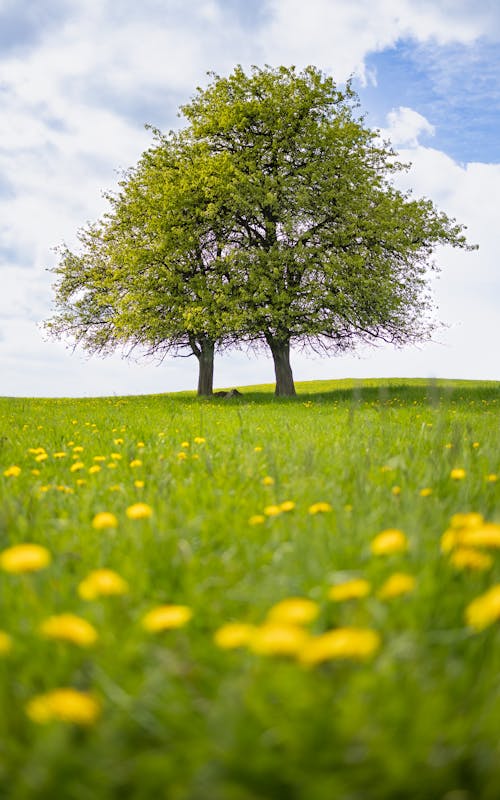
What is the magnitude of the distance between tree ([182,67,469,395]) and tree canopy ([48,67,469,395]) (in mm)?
48

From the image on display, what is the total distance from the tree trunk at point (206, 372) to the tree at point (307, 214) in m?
4.05

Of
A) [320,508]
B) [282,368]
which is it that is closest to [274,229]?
[282,368]

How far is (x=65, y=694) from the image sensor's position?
50.6 inches

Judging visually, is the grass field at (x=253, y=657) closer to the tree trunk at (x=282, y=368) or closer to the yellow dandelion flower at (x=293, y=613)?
the yellow dandelion flower at (x=293, y=613)

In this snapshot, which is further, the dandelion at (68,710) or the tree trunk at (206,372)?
the tree trunk at (206,372)

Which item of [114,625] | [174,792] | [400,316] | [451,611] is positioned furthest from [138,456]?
[400,316]

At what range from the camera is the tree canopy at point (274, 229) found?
57.5 feet

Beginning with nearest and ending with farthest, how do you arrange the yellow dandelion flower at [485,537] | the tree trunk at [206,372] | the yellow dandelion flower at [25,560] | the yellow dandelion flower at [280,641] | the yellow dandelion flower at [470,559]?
1. the yellow dandelion flower at [280,641]
2. the yellow dandelion flower at [25,560]
3. the yellow dandelion flower at [485,537]
4. the yellow dandelion flower at [470,559]
5. the tree trunk at [206,372]

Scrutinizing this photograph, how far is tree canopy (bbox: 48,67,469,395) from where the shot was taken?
57.5ft

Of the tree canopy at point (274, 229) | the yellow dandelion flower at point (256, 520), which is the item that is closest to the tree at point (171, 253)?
the tree canopy at point (274, 229)

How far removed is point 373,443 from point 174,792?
4.64m

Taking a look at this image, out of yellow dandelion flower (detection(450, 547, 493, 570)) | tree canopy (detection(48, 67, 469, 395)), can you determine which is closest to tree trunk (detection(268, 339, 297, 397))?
tree canopy (detection(48, 67, 469, 395))

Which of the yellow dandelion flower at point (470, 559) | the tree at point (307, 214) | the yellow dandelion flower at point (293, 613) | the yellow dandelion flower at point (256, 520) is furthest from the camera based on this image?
the tree at point (307, 214)

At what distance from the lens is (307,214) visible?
60.6 feet
